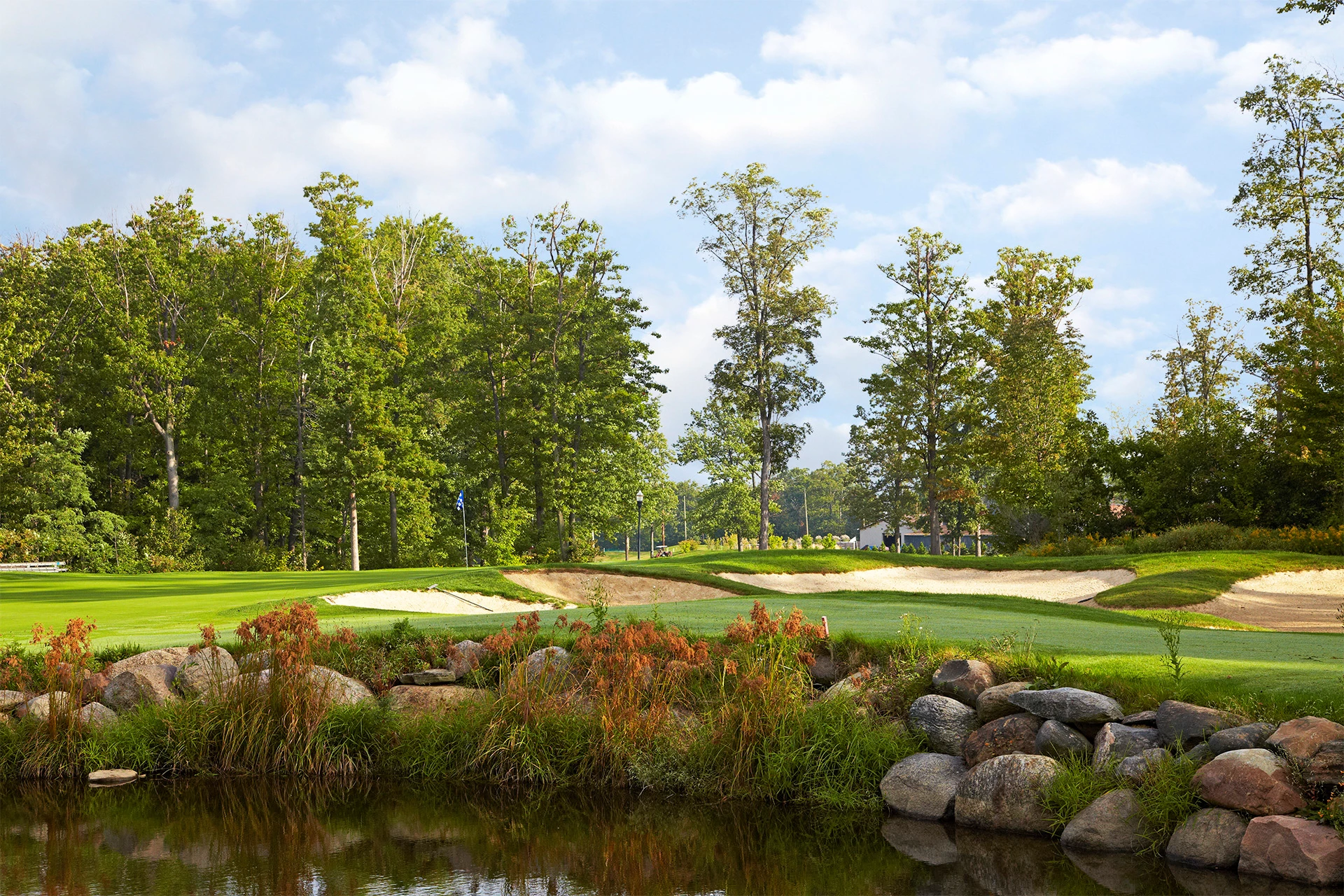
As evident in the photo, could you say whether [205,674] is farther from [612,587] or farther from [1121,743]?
[612,587]

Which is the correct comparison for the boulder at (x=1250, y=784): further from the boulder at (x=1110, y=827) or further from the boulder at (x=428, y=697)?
the boulder at (x=428, y=697)

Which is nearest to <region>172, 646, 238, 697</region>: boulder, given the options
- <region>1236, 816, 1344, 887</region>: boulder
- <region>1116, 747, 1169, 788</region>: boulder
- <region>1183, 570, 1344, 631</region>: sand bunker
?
<region>1116, 747, 1169, 788</region>: boulder

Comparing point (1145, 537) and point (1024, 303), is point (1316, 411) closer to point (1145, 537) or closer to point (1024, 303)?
point (1145, 537)

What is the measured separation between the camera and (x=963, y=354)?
1556 inches

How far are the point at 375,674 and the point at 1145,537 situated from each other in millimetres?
20884

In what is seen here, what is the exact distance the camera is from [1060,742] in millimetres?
7379

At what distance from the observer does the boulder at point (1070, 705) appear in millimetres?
7414

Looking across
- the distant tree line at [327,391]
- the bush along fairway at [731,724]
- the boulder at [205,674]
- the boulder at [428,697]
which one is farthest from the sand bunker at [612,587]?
the distant tree line at [327,391]

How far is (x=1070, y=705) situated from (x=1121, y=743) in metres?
0.46

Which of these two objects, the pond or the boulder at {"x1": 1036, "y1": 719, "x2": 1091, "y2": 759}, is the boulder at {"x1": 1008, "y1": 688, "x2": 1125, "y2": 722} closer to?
the boulder at {"x1": 1036, "y1": 719, "x2": 1091, "y2": 759}

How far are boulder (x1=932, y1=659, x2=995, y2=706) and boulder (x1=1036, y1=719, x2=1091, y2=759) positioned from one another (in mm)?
766

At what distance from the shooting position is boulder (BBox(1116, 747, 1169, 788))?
682 cm

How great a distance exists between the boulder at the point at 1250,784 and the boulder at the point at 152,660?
902 centimetres

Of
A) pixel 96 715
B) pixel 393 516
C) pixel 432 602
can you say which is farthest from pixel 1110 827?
pixel 393 516
